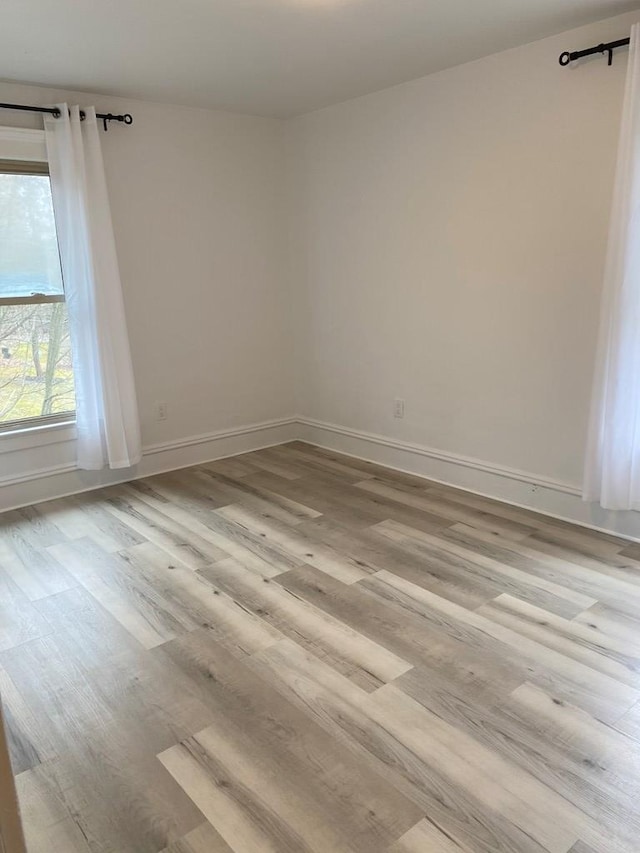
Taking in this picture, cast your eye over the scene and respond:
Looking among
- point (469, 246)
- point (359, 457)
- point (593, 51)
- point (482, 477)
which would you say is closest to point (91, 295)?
point (359, 457)

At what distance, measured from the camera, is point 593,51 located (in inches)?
105

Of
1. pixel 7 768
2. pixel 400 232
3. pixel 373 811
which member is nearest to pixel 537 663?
pixel 373 811

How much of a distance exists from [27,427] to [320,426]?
2.00m

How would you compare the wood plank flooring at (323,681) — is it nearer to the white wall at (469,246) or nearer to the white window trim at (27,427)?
the white window trim at (27,427)

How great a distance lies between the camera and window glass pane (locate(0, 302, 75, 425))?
3.57 m

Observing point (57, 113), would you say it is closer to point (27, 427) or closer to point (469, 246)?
point (27, 427)

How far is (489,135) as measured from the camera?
10.5ft

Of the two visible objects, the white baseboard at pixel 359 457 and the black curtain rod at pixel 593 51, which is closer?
the black curtain rod at pixel 593 51

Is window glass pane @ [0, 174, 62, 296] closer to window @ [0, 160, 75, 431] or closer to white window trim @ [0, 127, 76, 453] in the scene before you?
window @ [0, 160, 75, 431]

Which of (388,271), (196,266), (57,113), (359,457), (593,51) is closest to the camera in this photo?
(593,51)

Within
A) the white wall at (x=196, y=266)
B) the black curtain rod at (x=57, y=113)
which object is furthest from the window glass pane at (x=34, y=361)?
the black curtain rod at (x=57, y=113)

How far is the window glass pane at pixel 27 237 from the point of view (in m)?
3.46

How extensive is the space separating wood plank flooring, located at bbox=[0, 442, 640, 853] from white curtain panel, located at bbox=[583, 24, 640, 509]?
333 millimetres

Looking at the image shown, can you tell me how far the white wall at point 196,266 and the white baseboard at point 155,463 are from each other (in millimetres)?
24
